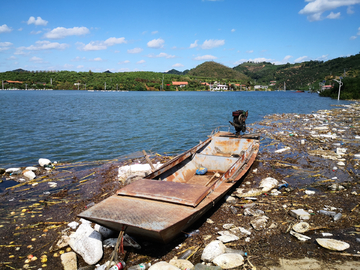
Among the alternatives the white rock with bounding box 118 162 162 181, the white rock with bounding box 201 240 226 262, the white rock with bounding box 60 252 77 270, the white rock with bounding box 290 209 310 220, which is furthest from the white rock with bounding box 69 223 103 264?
the white rock with bounding box 290 209 310 220

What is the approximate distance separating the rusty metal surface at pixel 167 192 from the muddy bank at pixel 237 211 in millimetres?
869

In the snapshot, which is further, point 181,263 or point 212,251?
point 212,251

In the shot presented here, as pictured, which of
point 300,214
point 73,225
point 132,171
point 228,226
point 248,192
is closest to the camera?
point 228,226

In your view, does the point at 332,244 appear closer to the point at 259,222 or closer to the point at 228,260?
the point at 259,222

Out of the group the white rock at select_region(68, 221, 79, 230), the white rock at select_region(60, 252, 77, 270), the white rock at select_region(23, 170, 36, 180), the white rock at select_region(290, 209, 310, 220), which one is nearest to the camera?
the white rock at select_region(60, 252, 77, 270)

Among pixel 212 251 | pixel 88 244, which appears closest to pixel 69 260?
pixel 88 244

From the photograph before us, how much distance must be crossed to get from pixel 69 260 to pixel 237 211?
4.00 metres

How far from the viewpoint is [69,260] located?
4.49 metres

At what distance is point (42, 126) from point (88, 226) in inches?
709

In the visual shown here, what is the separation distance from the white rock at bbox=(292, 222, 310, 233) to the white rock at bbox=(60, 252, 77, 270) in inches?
178

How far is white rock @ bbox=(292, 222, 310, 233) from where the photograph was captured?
523 centimetres

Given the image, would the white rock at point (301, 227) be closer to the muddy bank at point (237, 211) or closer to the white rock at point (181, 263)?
the muddy bank at point (237, 211)

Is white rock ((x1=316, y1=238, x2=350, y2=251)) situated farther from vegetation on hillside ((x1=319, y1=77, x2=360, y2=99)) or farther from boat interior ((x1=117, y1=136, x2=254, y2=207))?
vegetation on hillside ((x1=319, y1=77, x2=360, y2=99))

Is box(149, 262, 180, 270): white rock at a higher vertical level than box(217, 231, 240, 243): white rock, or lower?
higher
